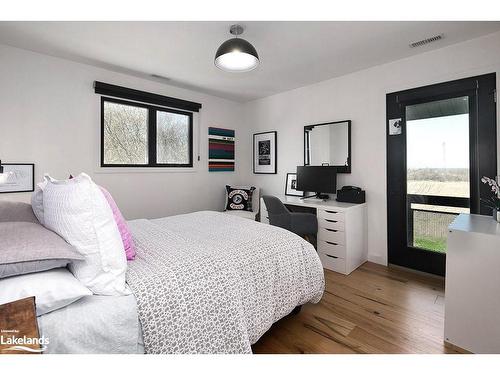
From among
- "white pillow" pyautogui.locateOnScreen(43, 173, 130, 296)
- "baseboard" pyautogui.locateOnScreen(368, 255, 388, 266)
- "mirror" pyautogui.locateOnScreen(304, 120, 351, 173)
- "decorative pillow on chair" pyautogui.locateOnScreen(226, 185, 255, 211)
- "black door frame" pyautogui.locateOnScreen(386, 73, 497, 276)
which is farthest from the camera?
"decorative pillow on chair" pyautogui.locateOnScreen(226, 185, 255, 211)

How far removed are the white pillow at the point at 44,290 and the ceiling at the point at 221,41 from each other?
2.07 m

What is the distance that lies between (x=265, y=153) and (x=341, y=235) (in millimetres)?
2003

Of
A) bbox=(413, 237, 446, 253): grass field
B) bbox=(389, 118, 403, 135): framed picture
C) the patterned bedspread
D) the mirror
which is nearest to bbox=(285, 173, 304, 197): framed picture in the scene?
the mirror

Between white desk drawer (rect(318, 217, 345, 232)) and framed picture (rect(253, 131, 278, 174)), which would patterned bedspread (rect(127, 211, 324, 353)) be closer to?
white desk drawer (rect(318, 217, 345, 232))

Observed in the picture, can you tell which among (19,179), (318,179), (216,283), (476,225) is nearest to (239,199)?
(318,179)

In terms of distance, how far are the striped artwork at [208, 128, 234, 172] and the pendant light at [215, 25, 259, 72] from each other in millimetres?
2042

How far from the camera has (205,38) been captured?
7.68 feet

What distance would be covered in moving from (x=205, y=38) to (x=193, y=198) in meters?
2.30

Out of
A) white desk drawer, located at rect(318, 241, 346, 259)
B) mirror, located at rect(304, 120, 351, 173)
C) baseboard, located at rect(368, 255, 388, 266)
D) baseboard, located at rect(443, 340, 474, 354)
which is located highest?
mirror, located at rect(304, 120, 351, 173)

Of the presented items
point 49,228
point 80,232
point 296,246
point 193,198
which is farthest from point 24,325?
point 193,198

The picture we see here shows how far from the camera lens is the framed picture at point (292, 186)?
12.5 ft

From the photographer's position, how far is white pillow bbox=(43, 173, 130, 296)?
41.9 inches

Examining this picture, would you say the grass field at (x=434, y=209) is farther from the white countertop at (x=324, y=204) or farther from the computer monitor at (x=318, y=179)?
the computer monitor at (x=318, y=179)

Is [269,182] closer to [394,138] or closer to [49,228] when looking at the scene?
[394,138]
